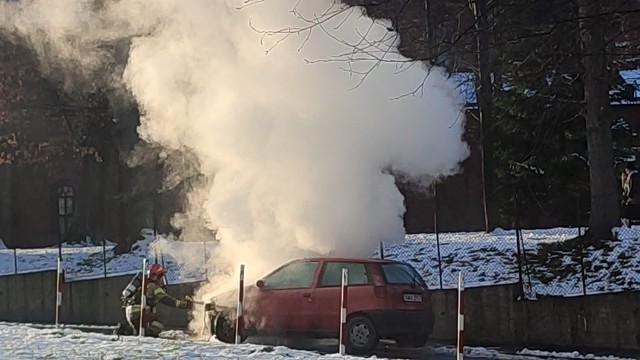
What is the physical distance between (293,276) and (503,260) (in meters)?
7.29

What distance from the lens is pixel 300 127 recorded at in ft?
53.5

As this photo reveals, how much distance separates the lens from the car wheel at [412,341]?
14.6 meters

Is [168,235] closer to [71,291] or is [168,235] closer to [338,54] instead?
[71,291]

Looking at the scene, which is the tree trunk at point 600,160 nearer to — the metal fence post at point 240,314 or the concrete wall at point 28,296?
the metal fence post at point 240,314

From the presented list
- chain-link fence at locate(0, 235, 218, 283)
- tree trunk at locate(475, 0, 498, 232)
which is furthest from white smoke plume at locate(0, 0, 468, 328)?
tree trunk at locate(475, 0, 498, 232)

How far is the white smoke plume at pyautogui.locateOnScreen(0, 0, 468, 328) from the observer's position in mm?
15930

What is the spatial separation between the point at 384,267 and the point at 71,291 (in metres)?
10.1

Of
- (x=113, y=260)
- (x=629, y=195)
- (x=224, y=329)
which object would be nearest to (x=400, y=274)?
(x=224, y=329)

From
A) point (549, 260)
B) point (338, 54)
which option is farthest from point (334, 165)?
point (549, 260)

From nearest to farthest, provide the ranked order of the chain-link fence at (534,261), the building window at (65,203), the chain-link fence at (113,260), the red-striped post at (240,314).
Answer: the red-striped post at (240,314), the chain-link fence at (534,261), the chain-link fence at (113,260), the building window at (65,203)

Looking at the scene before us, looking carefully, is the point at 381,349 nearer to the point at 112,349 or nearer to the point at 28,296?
the point at 112,349

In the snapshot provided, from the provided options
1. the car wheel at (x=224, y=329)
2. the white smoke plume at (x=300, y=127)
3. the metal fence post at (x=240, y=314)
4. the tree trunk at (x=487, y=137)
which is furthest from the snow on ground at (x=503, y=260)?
the metal fence post at (x=240, y=314)

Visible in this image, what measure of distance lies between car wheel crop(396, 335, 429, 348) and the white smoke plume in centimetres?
189

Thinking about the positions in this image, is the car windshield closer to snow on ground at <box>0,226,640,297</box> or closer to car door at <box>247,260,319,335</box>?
car door at <box>247,260,319,335</box>
